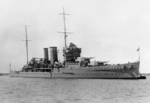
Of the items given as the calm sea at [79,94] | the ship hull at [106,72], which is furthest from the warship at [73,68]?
the calm sea at [79,94]

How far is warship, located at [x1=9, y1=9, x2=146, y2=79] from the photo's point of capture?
4253 cm

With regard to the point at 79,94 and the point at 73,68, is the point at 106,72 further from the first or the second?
the point at 79,94

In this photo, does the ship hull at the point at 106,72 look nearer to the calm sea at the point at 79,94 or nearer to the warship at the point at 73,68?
the warship at the point at 73,68

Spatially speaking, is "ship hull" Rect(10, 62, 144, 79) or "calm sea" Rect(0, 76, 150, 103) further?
"ship hull" Rect(10, 62, 144, 79)

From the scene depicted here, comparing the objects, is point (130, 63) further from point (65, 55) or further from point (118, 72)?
point (65, 55)

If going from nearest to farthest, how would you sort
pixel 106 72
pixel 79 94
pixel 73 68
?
pixel 79 94 → pixel 106 72 → pixel 73 68

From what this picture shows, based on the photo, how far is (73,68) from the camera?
4731cm

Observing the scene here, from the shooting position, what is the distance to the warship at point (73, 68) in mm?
42531

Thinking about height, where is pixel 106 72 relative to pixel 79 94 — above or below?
above

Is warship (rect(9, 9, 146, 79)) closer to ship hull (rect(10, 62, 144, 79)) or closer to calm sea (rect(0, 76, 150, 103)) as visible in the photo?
ship hull (rect(10, 62, 144, 79))

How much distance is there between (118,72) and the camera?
4259 centimetres

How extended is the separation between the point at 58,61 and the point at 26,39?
1525cm

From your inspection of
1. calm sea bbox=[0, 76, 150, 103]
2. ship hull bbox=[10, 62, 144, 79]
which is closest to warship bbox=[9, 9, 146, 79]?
ship hull bbox=[10, 62, 144, 79]

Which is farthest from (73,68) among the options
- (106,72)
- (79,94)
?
(79,94)
